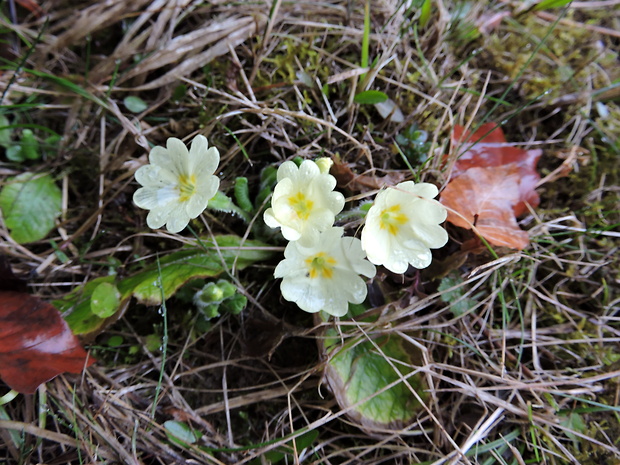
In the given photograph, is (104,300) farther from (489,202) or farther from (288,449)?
(489,202)

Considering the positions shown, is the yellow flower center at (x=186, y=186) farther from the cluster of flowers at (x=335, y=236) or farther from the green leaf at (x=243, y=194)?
the cluster of flowers at (x=335, y=236)

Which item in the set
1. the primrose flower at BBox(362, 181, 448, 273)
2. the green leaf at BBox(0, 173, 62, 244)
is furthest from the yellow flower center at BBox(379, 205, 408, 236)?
the green leaf at BBox(0, 173, 62, 244)

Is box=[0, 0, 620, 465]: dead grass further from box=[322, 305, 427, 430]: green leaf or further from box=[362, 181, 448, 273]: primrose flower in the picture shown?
box=[362, 181, 448, 273]: primrose flower

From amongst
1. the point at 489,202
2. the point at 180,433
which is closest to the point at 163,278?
the point at 180,433

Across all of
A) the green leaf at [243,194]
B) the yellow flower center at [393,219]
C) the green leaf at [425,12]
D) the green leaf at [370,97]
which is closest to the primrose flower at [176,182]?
the green leaf at [243,194]

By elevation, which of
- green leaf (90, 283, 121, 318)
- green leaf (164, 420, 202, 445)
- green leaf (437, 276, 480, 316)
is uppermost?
green leaf (90, 283, 121, 318)

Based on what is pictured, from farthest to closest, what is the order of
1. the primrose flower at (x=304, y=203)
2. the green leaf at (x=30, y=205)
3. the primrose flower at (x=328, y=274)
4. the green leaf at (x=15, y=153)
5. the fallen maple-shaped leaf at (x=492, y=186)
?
the green leaf at (x=15, y=153), the green leaf at (x=30, y=205), the fallen maple-shaped leaf at (x=492, y=186), the primrose flower at (x=328, y=274), the primrose flower at (x=304, y=203)

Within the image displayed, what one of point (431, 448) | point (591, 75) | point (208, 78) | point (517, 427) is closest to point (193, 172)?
point (208, 78)
